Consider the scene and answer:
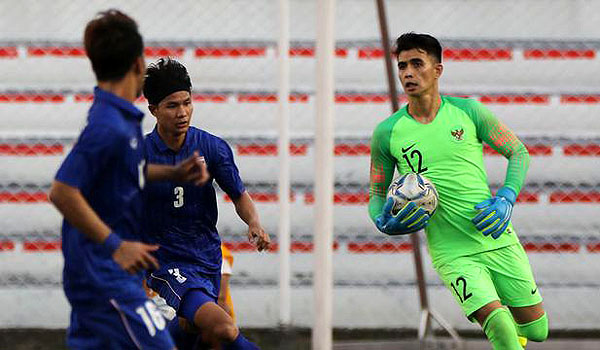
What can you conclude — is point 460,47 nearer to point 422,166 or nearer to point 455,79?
point 455,79

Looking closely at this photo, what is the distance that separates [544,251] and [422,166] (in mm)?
2634

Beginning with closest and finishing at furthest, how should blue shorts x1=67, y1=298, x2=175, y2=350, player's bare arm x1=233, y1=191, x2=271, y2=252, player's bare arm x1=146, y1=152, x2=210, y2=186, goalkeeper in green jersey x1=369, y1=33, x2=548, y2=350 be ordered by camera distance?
blue shorts x1=67, y1=298, x2=175, y2=350 < player's bare arm x1=146, y1=152, x2=210, y2=186 < player's bare arm x1=233, y1=191, x2=271, y2=252 < goalkeeper in green jersey x1=369, y1=33, x2=548, y2=350

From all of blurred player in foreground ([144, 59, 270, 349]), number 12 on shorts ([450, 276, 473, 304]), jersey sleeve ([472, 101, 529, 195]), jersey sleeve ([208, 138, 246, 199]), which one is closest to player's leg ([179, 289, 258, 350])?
blurred player in foreground ([144, 59, 270, 349])

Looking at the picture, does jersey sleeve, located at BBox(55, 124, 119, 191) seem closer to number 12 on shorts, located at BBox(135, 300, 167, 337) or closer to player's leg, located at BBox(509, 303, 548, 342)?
number 12 on shorts, located at BBox(135, 300, 167, 337)

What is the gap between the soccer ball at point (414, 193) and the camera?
5117 millimetres

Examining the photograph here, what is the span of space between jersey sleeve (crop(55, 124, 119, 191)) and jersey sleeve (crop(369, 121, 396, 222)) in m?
2.10

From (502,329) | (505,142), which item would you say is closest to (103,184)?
(502,329)

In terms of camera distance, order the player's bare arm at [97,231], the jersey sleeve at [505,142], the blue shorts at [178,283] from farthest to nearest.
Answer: the jersey sleeve at [505,142] → the blue shorts at [178,283] → the player's bare arm at [97,231]

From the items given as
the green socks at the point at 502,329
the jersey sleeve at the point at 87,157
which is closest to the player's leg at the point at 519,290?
the green socks at the point at 502,329

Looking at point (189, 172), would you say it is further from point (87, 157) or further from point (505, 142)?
point (505, 142)

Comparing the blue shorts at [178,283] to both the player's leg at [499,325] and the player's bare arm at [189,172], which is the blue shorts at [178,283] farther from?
the player's leg at [499,325]

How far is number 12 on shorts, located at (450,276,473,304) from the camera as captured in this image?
514 cm

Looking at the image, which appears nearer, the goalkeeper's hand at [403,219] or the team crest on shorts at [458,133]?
the goalkeeper's hand at [403,219]

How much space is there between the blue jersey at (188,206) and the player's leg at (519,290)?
1291mm
